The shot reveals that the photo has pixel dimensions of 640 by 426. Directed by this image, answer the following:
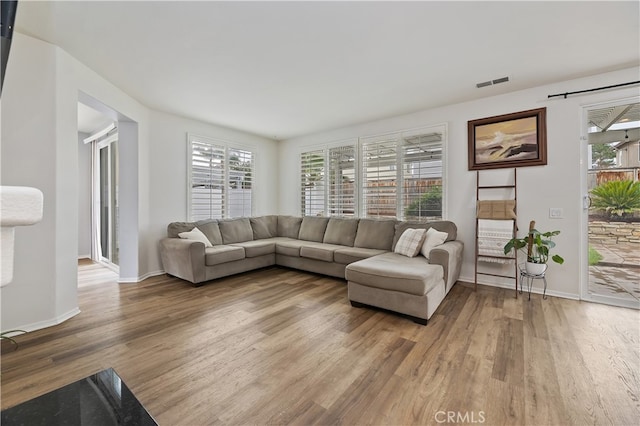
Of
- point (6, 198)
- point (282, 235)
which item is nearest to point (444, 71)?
point (6, 198)

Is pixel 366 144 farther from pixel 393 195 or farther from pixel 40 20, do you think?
pixel 40 20

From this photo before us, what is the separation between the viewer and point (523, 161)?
361 centimetres

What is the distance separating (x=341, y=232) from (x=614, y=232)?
3.43 meters

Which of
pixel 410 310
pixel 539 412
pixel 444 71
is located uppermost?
pixel 444 71

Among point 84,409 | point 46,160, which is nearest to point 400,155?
A: point 46,160

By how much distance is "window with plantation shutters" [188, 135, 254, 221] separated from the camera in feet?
15.8

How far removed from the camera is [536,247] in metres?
3.51

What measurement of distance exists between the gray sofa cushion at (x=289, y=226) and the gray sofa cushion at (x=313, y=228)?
0.48 feet

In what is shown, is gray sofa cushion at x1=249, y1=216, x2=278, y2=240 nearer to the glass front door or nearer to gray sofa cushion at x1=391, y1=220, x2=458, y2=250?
the glass front door

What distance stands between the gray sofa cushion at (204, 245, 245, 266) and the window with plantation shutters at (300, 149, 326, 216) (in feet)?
6.27

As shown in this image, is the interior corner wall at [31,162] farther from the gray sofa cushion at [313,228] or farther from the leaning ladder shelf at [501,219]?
the leaning ladder shelf at [501,219]

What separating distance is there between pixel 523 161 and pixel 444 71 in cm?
166

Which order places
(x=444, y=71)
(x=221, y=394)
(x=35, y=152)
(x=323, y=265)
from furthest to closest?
(x=323, y=265), (x=444, y=71), (x=35, y=152), (x=221, y=394)

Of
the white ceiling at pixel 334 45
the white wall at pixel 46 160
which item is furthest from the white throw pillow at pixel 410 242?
the white wall at pixel 46 160
